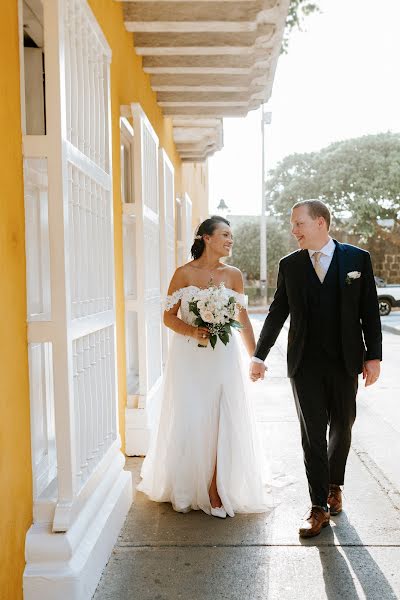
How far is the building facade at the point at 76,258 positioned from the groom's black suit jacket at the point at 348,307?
1196mm

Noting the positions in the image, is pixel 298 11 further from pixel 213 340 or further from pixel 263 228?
pixel 263 228

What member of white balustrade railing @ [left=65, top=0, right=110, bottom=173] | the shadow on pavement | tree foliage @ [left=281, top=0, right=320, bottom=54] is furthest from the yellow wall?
tree foliage @ [left=281, top=0, right=320, bottom=54]

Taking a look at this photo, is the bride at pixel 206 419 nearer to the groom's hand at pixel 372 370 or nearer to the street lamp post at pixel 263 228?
the groom's hand at pixel 372 370

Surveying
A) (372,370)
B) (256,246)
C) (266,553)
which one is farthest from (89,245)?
(256,246)

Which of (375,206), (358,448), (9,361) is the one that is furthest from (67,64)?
(375,206)

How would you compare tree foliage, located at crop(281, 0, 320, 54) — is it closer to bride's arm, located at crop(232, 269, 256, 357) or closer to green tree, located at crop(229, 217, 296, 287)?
bride's arm, located at crop(232, 269, 256, 357)

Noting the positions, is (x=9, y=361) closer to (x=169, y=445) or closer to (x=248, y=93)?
(x=169, y=445)

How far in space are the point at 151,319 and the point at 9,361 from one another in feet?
11.9

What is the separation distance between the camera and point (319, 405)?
423 cm

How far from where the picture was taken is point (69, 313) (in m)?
3.24

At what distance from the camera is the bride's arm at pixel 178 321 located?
4.65 meters

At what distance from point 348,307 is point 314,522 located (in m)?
1.34

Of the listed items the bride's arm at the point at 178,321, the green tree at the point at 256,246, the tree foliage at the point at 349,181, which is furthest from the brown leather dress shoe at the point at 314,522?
the green tree at the point at 256,246

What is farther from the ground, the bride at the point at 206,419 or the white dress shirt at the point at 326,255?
the white dress shirt at the point at 326,255
